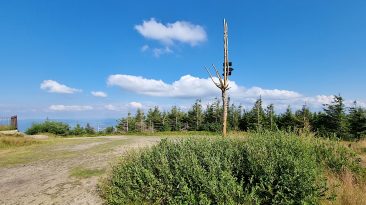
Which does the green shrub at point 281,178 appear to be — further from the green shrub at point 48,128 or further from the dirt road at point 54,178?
the green shrub at point 48,128

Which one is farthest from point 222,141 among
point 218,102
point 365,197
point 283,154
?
point 218,102

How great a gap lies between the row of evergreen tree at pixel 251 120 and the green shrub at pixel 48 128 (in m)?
8.33

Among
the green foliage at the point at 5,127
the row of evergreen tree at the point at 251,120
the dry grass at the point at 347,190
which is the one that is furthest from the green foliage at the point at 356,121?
the green foliage at the point at 5,127

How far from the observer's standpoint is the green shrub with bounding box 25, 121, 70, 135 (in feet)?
99.5

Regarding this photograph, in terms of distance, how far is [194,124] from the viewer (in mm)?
40656

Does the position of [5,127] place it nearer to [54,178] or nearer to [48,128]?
[48,128]

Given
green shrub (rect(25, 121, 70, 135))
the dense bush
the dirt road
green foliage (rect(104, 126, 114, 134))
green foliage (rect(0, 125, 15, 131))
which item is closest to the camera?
the dense bush

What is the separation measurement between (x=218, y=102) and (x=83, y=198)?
34.1m

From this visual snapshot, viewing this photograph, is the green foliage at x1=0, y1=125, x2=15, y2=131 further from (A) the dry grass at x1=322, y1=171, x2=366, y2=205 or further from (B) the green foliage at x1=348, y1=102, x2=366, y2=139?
(B) the green foliage at x1=348, y1=102, x2=366, y2=139

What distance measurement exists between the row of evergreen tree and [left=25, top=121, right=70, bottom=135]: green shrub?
833cm

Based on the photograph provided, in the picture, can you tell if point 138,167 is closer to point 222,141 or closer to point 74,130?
point 222,141

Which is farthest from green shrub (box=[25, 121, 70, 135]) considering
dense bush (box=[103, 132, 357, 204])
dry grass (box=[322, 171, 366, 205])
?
dry grass (box=[322, 171, 366, 205])

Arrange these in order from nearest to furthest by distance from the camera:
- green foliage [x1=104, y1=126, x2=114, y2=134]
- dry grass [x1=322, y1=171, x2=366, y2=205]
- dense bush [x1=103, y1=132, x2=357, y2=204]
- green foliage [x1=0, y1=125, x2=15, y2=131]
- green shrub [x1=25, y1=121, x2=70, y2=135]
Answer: dense bush [x1=103, y1=132, x2=357, y2=204]
dry grass [x1=322, y1=171, x2=366, y2=205]
green foliage [x1=0, y1=125, x2=15, y2=131]
green shrub [x1=25, y1=121, x2=70, y2=135]
green foliage [x1=104, y1=126, x2=114, y2=134]

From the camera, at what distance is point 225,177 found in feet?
18.1
